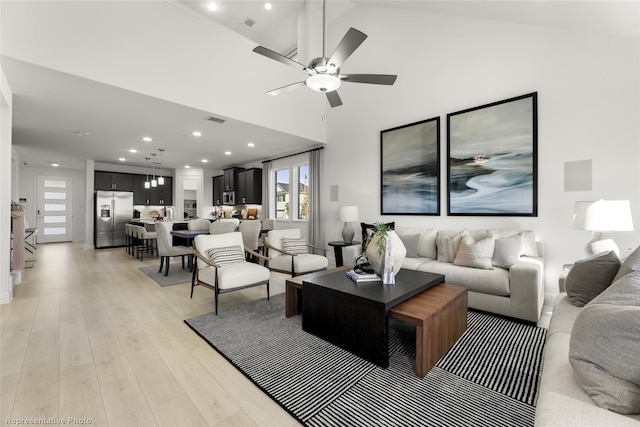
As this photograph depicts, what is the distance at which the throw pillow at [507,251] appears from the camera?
315 cm

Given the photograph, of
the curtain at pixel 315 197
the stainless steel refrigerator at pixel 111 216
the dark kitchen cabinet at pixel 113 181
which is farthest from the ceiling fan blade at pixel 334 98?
the dark kitchen cabinet at pixel 113 181

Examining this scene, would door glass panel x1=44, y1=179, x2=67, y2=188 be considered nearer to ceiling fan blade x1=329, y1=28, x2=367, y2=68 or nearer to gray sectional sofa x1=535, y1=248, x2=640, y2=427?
ceiling fan blade x1=329, y1=28, x2=367, y2=68

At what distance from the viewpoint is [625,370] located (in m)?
0.89

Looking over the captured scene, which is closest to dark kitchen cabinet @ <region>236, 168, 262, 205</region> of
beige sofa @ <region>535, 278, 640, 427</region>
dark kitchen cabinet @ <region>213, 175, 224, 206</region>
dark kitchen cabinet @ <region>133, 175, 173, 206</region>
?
dark kitchen cabinet @ <region>213, 175, 224, 206</region>

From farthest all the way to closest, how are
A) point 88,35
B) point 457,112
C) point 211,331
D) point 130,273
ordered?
point 130,273 → point 457,112 → point 88,35 → point 211,331

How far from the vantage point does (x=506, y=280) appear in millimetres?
2955

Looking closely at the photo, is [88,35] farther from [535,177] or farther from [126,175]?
[126,175]

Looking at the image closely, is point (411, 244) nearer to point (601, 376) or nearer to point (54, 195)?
point (601, 376)

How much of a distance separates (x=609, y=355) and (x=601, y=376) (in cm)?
9

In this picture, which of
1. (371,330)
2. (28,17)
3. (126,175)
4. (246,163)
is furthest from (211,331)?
(126,175)

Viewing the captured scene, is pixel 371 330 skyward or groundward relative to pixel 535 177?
groundward

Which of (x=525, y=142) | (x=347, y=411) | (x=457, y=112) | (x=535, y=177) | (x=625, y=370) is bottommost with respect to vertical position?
(x=347, y=411)

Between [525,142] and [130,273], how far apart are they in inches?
259

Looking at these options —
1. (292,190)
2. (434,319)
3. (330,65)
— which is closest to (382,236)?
(434,319)
